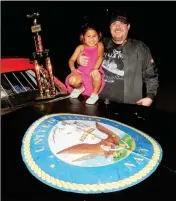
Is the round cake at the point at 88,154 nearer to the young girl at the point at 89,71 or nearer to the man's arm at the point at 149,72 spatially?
the young girl at the point at 89,71

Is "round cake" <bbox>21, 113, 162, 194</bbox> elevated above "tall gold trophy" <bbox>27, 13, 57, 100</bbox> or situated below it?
below

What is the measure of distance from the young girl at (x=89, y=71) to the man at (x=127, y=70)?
37cm

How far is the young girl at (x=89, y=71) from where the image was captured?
1.98 meters

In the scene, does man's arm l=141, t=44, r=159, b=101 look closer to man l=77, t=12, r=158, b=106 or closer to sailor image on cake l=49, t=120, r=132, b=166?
man l=77, t=12, r=158, b=106

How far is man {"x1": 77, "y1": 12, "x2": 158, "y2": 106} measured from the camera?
2523mm

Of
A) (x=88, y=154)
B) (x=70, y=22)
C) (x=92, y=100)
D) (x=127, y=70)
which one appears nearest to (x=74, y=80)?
(x=92, y=100)

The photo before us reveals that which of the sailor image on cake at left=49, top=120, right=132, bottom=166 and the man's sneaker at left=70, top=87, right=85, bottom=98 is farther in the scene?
the man's sneaker at left=70, top=87, right=85, bottom=98

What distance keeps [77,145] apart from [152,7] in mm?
3730

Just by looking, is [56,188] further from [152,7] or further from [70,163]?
[152,7]

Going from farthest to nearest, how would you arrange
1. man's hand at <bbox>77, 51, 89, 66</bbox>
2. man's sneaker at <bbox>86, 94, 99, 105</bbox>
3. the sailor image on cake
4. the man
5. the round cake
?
1. the man
2. man's hand at <bbox>77, 51, 89, 66</bbox>
3. man's sneaker at <bbox>86, 94, 99, 105</bbox>
4. the sailor image on cake
5. the round cake

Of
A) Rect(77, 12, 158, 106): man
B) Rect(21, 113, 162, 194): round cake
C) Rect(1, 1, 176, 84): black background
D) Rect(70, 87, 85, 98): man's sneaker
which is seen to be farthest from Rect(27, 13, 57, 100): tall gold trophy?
Rect(1, 1, 176, 84): black background

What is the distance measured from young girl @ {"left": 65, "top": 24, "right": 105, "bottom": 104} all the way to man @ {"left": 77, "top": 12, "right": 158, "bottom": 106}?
1.20ft

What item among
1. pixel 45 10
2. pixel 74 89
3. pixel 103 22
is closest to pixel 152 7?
pixel 103 22

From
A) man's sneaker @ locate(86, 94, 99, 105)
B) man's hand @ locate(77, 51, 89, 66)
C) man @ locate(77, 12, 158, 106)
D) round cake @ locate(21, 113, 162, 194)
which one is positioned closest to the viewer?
round cake @ locate(21, 113, 162, 194)
